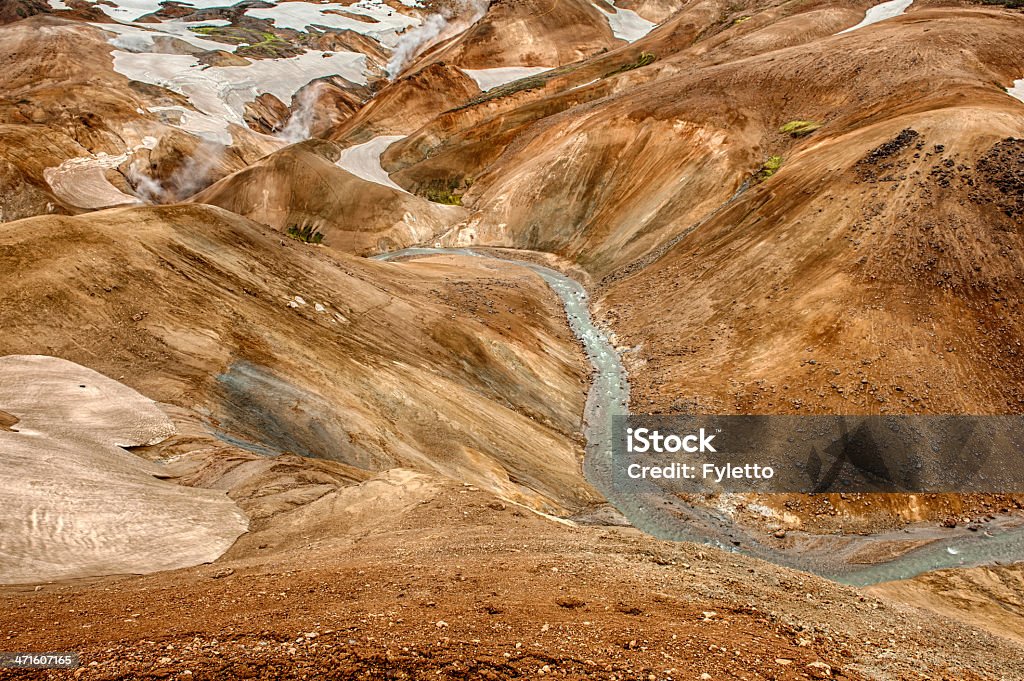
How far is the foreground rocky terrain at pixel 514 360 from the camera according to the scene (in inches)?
425

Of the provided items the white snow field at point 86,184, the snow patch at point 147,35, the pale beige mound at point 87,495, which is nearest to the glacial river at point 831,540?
the pale beige mound at point 87,495

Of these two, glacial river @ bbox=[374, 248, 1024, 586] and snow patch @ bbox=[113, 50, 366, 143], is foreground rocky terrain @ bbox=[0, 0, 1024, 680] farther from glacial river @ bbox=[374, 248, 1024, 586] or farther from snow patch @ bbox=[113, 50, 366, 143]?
snow patch @ bbox=[113, 50, 366, 143]

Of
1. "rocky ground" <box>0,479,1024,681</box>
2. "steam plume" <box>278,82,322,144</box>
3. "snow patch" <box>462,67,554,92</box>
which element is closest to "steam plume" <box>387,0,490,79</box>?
"steam plume" <box>278,82,322,144</box>

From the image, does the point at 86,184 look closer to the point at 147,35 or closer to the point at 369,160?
the point at 369,160

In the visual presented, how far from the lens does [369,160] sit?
97250mm

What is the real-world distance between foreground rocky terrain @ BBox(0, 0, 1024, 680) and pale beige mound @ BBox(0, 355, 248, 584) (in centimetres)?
9

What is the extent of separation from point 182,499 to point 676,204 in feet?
164

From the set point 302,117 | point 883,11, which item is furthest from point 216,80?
point 883,11

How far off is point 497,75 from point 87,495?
130 metres

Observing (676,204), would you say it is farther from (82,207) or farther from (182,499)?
(82,207)

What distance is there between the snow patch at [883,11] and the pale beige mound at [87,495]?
91261mm

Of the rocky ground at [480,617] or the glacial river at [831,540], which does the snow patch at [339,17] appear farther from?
the rocky ground at [480,617]

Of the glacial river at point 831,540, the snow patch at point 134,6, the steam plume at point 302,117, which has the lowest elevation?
the glacial river at point 831,540

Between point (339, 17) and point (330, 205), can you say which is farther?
point (339, 17)
